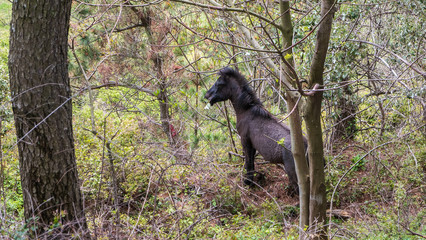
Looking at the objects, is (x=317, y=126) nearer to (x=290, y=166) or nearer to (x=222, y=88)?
(x=290, y=166)

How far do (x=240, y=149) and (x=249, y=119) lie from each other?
171 cm

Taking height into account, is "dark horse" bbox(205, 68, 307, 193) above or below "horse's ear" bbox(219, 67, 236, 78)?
below

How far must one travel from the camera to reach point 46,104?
3951mm

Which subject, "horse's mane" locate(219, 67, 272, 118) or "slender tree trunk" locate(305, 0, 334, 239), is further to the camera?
"horse's mane" locate(219, 67, 272, 118)

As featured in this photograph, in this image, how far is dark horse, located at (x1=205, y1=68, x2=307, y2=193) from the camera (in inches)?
271

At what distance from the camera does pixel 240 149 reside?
8805 millimetres

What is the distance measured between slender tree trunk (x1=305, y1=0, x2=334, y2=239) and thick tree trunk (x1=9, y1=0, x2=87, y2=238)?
8.56 ft

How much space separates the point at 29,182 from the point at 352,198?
522 cm

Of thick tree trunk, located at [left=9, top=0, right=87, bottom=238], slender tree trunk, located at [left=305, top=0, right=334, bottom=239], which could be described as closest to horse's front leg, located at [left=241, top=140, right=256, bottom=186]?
slender tree trunk, located at [left=305, top=0, right=334, bottom=239]

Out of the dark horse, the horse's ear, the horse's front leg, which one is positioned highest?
the horse's ear

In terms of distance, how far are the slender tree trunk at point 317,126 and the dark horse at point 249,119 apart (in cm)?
207

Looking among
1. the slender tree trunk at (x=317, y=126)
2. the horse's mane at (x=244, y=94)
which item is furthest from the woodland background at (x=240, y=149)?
the horse's mane at (x=244, y=94)

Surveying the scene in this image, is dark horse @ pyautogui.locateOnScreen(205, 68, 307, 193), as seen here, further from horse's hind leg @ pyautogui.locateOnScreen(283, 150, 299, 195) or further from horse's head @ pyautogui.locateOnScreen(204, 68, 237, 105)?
horse's hind leg @ pyautogui.locateOnScreen(283, 150, 299, 195)

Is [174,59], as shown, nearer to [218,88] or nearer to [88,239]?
[218,88]
